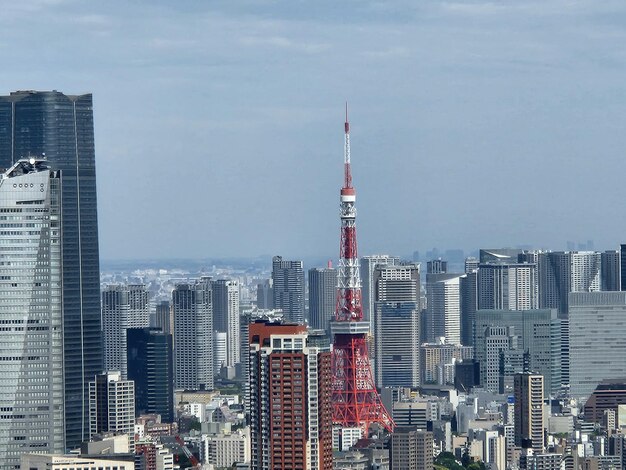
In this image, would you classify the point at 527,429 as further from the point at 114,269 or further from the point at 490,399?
the point at 114,269

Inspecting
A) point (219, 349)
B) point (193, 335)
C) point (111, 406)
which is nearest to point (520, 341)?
point (219, 349)

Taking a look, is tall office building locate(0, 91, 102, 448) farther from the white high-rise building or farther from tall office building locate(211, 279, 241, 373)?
the white high-rise building

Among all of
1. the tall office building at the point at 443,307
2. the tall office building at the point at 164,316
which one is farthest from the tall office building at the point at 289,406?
the tall office building at the point at 443,307

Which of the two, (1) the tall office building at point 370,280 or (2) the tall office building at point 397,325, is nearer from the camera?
(1) the tall office building at point 370,280

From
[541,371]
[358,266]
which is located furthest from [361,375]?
[541,371]

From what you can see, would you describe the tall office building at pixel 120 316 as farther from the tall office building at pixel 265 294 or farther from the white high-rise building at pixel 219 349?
the tall office building at pixel 265 294

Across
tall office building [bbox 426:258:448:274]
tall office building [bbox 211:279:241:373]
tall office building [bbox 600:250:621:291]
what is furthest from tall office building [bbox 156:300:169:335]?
tall office building [bbox 600:250:621:291]
